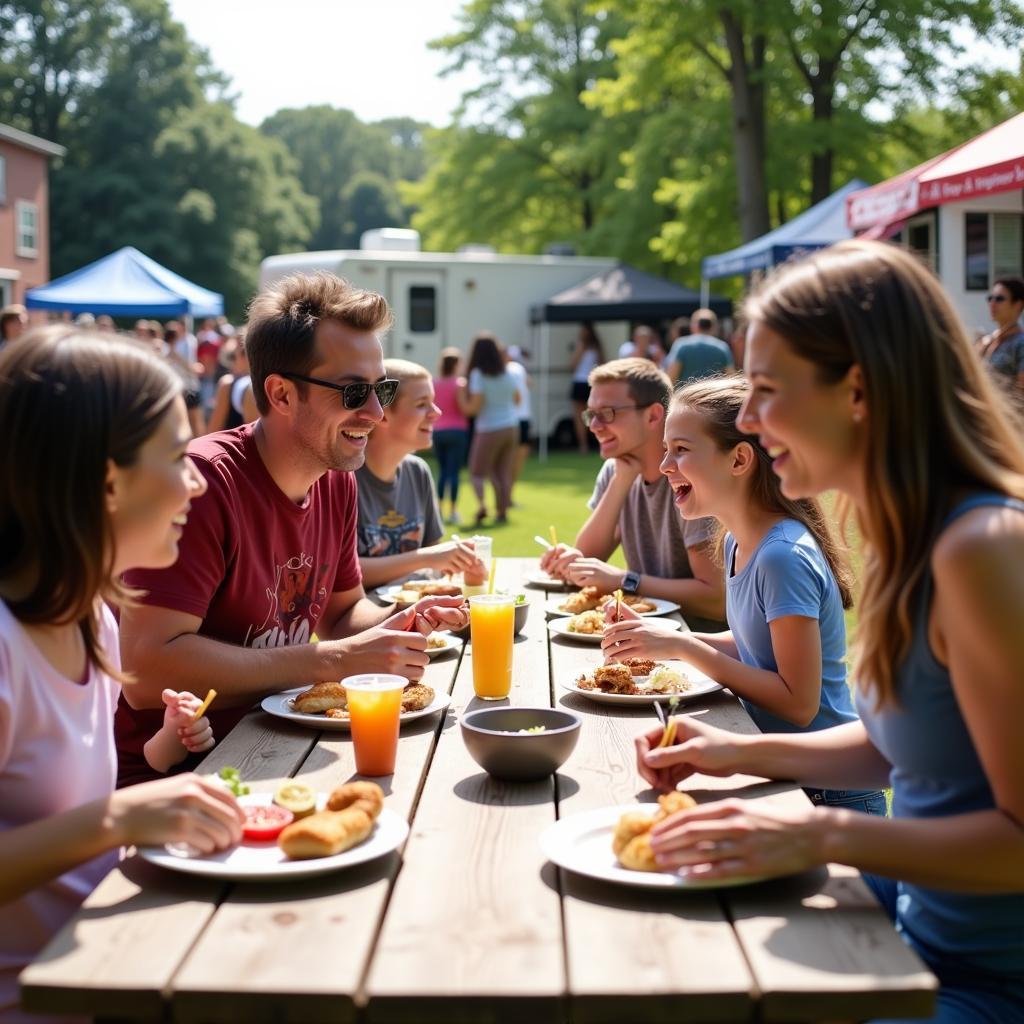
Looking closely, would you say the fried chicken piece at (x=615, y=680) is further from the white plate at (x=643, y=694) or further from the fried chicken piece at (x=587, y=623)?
the fried chicken piece at (x=587, y=623)

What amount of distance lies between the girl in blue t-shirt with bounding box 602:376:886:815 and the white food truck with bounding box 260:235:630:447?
1603 cm

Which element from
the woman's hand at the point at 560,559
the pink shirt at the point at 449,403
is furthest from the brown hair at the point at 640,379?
Result: the pink shirt at the point at 449,403

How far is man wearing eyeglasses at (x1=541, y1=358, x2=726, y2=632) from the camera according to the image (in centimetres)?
423

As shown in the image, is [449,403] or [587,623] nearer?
[587,623]

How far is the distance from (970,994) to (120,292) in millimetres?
18077

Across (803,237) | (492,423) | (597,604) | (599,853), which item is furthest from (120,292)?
(599,853)

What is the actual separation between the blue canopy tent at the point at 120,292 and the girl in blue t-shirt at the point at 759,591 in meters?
15.7

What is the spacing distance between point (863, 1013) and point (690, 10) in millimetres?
20781

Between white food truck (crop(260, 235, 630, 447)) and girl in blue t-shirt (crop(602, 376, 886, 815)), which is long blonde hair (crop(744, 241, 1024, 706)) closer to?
girl in blue t-shirt (crop(602, 376, 886, 815))

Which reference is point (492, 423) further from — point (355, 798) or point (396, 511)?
point (355, 798)

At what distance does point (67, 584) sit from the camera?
1.95 m

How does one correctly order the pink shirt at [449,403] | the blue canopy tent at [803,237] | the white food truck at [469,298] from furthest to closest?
the white food truck at [469,298]
the blue canopy tent at [803,237]
the pink shirt at [449,403]

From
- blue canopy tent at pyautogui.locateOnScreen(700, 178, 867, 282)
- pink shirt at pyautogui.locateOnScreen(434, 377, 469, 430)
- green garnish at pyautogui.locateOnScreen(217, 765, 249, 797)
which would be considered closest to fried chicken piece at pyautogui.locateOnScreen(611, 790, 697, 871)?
green garnish at pyautogui.locateOnScreen(217, 765, 249, 797)

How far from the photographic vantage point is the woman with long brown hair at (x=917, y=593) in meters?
1.76
